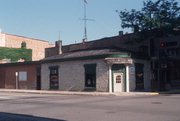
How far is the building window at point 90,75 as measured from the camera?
34.3m

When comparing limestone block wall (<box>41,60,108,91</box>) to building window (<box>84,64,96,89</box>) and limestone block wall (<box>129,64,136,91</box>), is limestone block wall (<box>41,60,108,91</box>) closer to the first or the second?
building window (<box>84,64,96,89</box>)

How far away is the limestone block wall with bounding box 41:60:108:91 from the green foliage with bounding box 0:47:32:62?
2013 cm

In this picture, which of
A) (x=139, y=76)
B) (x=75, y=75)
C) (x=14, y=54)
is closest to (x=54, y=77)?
(x=75, y=75)

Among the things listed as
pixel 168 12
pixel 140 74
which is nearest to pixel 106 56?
pixel 140 74

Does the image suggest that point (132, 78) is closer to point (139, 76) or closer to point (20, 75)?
point (139, 76)

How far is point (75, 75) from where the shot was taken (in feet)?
119

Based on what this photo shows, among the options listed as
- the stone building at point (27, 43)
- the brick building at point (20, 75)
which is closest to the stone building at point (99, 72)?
the brick building at point (20, 75)

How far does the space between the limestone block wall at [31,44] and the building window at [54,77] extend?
1142 inches

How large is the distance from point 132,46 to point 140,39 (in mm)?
7335

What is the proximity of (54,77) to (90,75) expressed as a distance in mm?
6424

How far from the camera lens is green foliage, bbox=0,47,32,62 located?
5734 cm

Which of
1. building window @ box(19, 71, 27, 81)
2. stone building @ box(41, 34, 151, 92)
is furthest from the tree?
building window @ box(19, 71, 27, 81)

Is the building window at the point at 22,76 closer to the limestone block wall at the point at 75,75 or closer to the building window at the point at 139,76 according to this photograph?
the limestone block wall at the point at 75,75

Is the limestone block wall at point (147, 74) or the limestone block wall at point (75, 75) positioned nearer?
the limestone block wall at point (75, 75)
